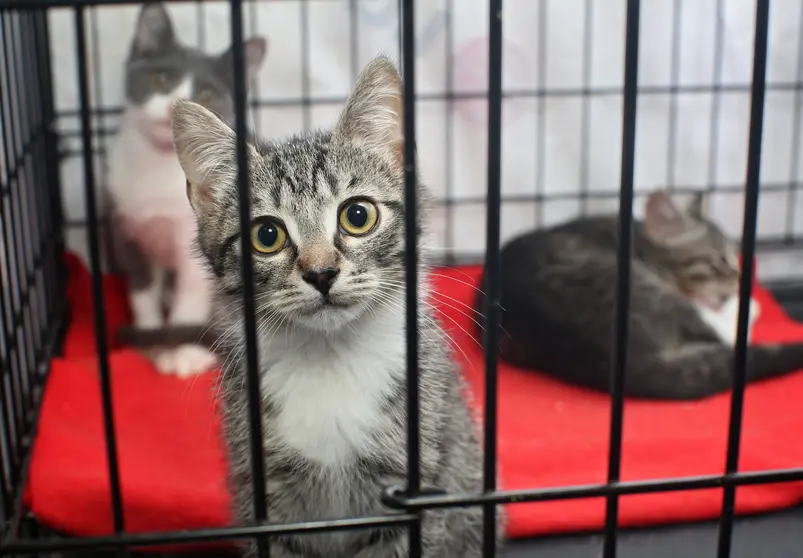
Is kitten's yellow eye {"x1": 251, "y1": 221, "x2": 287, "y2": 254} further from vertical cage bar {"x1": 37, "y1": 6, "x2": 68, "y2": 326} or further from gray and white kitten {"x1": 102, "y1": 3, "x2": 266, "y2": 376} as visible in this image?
vertical cage bar {"x1": 37, "y1": 6, "x2": 68, "y2": 326}

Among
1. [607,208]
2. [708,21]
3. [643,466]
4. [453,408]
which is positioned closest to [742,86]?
[708,21]

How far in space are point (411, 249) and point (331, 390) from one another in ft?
1.04

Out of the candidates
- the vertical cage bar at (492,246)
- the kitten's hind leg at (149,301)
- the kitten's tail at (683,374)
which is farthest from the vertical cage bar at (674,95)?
the vertical cage bar at (492,246)

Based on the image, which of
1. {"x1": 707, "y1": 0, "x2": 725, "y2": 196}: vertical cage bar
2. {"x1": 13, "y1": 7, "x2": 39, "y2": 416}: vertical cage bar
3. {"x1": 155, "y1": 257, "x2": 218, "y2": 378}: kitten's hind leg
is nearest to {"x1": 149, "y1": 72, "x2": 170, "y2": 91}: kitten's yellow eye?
{"x1": 13, "y1": 7, "x2": 39, "y2": 416}: vertical cage bar

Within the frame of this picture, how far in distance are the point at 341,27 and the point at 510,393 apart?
1090 mm

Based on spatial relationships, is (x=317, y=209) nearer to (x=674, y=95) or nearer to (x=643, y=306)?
(x=643, y=306)

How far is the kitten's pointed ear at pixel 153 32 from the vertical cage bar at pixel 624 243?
5.01 ft

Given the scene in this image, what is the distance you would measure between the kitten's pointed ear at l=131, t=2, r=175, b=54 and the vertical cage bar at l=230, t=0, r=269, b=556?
1412 millimetres

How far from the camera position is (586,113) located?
2.51m

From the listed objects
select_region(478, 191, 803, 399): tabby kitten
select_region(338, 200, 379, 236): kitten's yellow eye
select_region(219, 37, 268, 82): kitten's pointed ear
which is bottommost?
select_region(478, 191, 803, 399): tabby kitten

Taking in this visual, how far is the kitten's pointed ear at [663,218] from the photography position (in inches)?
90.5

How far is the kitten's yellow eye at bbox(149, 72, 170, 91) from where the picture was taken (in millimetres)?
2146

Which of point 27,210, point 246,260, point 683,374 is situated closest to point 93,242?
point 246,260

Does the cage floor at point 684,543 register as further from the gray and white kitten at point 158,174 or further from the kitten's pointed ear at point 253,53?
the kitten's pointed ear at point 253,53
